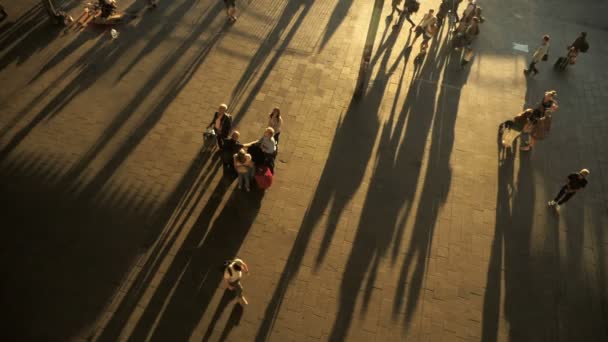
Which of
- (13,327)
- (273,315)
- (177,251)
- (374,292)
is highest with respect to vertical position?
(374,292)

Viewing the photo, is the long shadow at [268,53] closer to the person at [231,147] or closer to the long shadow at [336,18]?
the long shadow at [336,18]

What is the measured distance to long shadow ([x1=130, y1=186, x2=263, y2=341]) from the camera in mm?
7316

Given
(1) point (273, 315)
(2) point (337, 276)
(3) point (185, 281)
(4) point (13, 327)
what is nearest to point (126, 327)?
(3) point (185, 281)

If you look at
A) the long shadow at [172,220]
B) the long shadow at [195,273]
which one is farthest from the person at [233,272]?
the long shadow at [172,220]

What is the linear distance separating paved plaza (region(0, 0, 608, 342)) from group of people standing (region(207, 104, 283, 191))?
2.22 ft

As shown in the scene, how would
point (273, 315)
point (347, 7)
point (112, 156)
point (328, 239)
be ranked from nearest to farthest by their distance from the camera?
point (273, 315) → point (328, 239) → point (112, 156) → point (347, 7)

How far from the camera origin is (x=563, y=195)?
918 centimetres

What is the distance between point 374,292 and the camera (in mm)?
7961

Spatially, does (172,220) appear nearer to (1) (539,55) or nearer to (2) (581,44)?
(1) (539,55)

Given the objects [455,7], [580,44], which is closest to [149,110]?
[455,7]

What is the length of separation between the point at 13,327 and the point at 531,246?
10.6 metres

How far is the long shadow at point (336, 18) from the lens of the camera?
13.7m

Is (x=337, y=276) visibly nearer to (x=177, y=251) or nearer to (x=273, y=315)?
(x=273, y=315)

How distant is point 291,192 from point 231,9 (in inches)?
309
